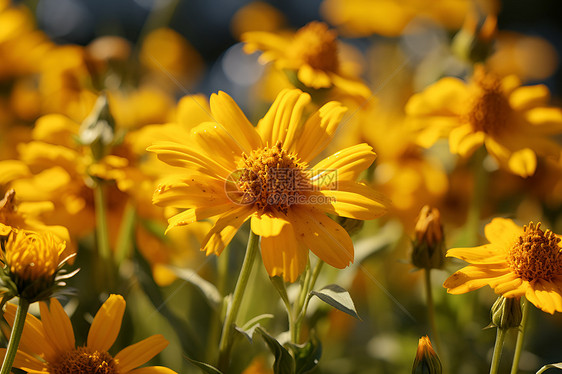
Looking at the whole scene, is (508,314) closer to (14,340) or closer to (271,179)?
(271,179)

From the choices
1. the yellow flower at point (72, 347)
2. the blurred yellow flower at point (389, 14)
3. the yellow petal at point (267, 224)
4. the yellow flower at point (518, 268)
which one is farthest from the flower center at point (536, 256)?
the blurred yellow flower at point (389, 14)

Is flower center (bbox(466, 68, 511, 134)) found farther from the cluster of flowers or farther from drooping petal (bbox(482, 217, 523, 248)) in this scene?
drooping petal (bbox(482, 217, 523, 248))

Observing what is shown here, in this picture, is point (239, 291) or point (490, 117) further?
point (490, 117)

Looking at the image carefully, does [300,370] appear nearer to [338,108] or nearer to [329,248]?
[329,248]

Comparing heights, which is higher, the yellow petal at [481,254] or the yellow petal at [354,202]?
the yellow petal at [354,202]

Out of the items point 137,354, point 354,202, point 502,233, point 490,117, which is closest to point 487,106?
point 490,117

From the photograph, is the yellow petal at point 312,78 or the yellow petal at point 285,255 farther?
the yellow petal at point 312,78

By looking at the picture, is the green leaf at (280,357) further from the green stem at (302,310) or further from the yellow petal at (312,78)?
the yellow petal at (312,78)

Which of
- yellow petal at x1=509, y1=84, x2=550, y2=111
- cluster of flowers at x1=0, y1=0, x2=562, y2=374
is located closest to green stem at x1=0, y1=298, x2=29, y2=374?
cluster of flowers at x1=0, y1=0, x2=562, y2=374
